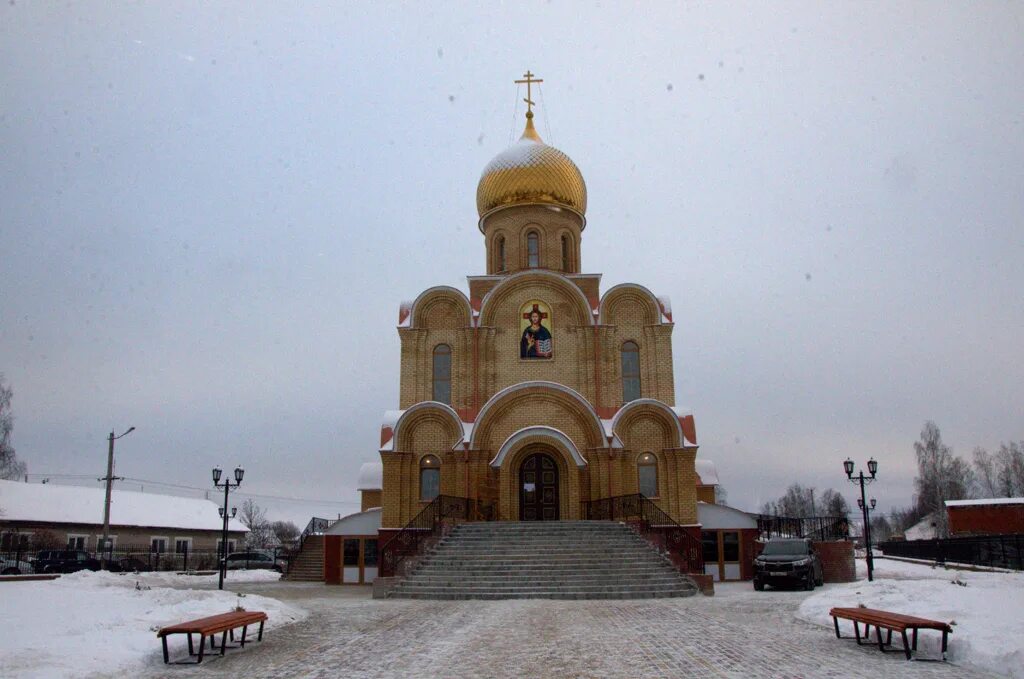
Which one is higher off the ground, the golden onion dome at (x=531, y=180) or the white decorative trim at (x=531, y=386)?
the golden onion dome at (x=531, y=180)

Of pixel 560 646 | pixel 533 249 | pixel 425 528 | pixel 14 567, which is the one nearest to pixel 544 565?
pixel 425 528

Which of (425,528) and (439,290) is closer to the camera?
(425,528)

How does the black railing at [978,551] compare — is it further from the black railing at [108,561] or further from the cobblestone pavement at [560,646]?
the black railing at [108,561]

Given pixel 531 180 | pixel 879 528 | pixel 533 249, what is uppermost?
pixel 531 180

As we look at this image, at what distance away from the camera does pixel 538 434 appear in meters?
22.2

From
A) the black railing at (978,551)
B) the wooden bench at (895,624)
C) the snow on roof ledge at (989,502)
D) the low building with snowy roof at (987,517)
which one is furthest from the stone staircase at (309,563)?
the snow on roof ledge at (989,502)

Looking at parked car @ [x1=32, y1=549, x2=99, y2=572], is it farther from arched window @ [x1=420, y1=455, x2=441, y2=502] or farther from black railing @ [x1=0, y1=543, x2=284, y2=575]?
arched window @ [x1=420, y1=455, x2=441, y2=502]

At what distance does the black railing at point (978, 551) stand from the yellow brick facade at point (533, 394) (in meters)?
8.79

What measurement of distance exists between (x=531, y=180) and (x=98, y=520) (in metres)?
28.1

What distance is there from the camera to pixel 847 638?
397 inches

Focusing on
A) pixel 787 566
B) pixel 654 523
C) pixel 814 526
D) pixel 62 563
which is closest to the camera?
pixel 787 566

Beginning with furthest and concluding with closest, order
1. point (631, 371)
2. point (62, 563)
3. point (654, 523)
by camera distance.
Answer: point (62, 563), point (631, 371), point (654, 523)

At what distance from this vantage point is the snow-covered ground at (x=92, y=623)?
8102mm

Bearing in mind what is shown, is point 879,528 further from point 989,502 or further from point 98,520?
point 98,520
